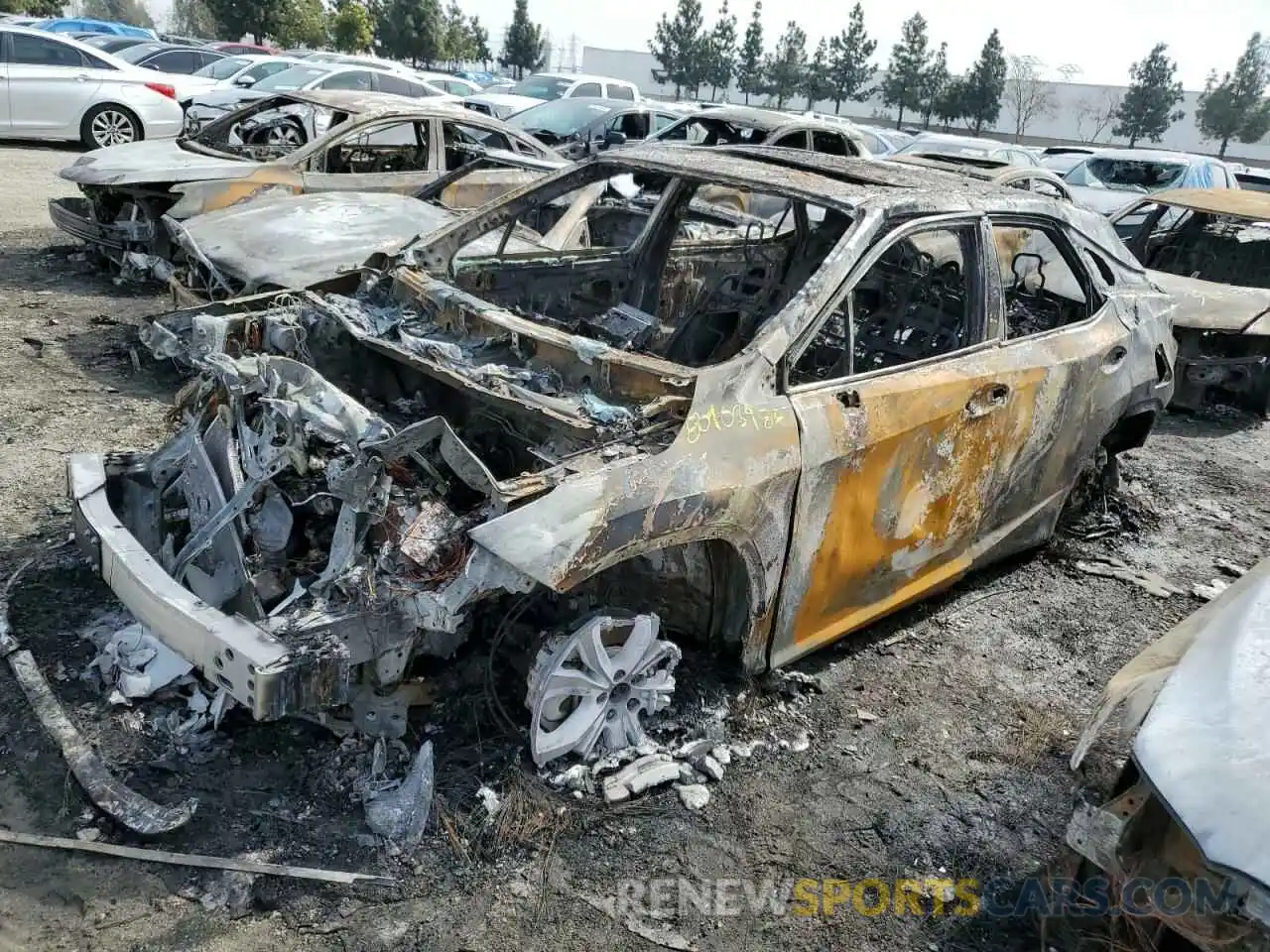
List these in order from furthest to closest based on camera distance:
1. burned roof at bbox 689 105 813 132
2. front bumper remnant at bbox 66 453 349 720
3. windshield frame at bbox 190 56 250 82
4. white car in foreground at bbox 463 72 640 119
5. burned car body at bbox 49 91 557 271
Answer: windshield frame at bbox 190 56 250 82 < white car in foreground at bbox 463 72 640 119 < burned roof at bbox 689 105 813 132 < burned car body at bbox 49 91 557 271 < front bumper remnant at bbox 66 453 349 720

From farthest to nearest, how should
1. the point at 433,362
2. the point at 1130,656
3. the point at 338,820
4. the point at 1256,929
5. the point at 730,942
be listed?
1. the point at 1130,656
2. the point at 433,362
3. the point at 338,820
4. the point at 730,942
5. the point at 1256,929

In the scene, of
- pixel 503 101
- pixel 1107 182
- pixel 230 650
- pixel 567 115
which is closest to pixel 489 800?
pixel 230 650

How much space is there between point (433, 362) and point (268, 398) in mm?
574

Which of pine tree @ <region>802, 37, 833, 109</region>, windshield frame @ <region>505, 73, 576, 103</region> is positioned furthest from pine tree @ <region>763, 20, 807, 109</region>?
windshield frame @ <region>505, 73, 576, 103</region>

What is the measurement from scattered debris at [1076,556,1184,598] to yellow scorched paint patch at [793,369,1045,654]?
134cm

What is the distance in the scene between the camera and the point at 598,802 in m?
3.07

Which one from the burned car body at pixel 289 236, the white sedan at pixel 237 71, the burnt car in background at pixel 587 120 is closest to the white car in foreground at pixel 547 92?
the burnt car in background at pixel 587 120

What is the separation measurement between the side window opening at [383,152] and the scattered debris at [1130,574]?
622 cm

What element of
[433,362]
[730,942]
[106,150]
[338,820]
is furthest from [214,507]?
[106,150]

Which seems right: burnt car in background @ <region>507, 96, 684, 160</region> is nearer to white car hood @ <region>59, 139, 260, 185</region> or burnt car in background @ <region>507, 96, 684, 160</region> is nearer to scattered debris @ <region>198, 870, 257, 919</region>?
white car hood @ <region>59, 139, 260, 185</region>

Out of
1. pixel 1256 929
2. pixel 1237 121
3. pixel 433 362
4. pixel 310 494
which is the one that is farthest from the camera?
pixel 1237 121

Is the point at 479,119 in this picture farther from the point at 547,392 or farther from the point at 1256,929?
the point at 1256,929

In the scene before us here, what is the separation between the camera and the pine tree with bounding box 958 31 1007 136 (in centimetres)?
4531

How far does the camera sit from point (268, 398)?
10.1 feet
